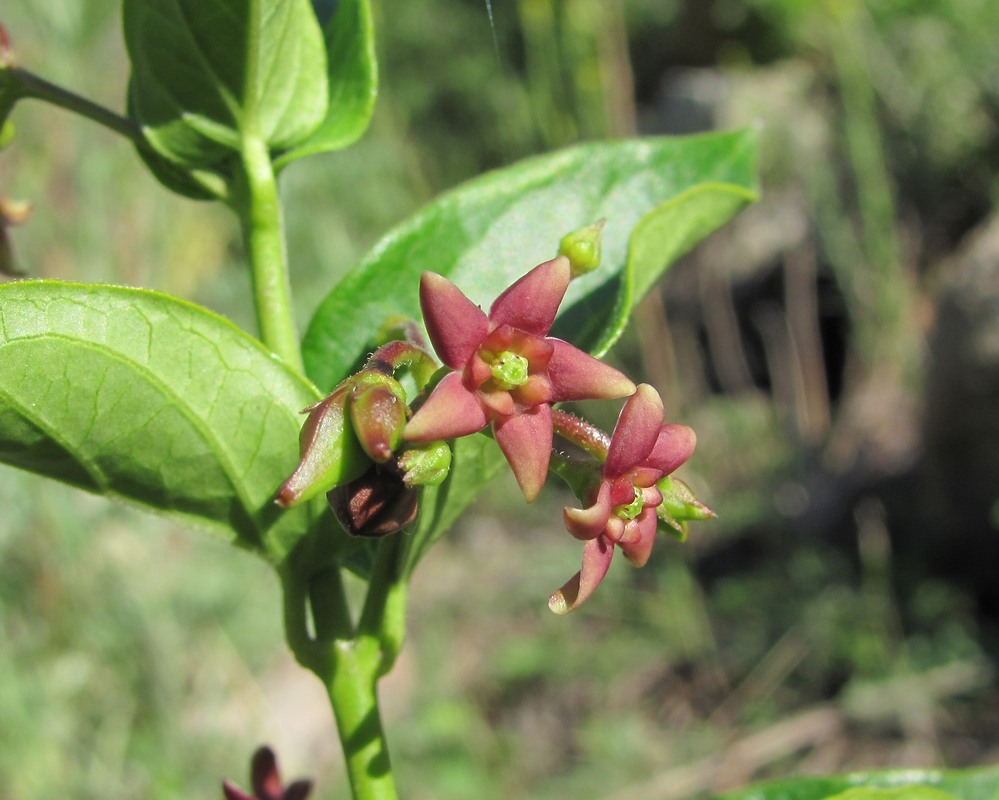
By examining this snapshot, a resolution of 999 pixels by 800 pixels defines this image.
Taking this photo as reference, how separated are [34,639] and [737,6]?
24.8 feet

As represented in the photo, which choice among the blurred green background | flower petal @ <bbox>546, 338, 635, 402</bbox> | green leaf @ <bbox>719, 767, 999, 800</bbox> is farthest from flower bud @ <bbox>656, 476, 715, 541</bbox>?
the blurred green background

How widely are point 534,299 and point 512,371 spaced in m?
0.06

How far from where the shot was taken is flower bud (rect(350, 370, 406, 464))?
2.39 ft

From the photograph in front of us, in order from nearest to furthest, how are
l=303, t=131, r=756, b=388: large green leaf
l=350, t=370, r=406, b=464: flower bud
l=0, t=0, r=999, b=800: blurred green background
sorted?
1. l=350, t=370, r=406, b=464: flower bud
2. l=303, t=131, r=756, b=388: large green leaf
3. l=0, t=0, r=999, b=800: blurred green background

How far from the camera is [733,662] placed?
4.37 metres

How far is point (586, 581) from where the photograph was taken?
2.61ft

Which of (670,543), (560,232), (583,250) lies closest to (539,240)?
(560,232)

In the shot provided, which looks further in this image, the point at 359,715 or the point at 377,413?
the point at 359,715

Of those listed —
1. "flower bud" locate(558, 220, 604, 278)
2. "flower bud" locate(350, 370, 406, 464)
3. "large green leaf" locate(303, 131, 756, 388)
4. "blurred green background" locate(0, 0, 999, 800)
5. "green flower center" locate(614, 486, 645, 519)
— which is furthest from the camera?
"blurred green background" locate(0, 0, 999, 800)

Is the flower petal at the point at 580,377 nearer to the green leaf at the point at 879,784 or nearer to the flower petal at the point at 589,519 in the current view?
the flower petal at the point at 589,519

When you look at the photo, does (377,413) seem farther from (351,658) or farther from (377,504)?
(351,658)

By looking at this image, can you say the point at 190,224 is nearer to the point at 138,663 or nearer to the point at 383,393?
the point at 138,663

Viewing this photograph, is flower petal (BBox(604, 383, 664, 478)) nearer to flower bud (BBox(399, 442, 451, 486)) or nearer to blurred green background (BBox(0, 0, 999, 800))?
flower bud (BBox(399, 442, 451, 486))

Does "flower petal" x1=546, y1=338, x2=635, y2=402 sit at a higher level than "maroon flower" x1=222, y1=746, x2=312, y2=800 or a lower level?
higher
